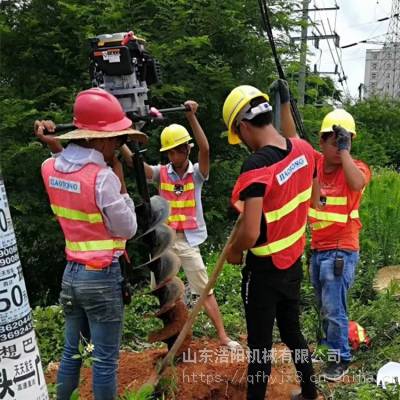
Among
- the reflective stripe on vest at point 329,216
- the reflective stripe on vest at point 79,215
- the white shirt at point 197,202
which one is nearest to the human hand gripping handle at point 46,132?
the reflective stripe on vest at point 79,215

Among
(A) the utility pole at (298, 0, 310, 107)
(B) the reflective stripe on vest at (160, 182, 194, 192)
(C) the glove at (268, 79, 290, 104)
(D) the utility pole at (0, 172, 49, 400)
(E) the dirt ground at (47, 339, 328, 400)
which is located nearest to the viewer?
(D) the utility pole at (0, 172, 49, 400)

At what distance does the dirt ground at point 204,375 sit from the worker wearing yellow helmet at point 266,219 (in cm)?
63

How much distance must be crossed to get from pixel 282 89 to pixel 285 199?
0.90 meters

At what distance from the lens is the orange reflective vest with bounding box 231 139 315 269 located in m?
3.00

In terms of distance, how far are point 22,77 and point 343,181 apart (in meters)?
5.69

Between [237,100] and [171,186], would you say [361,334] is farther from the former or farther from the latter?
[237,100]

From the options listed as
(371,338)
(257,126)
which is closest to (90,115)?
(257,126)

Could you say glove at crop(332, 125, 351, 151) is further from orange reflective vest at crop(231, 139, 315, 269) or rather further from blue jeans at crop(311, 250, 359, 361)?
blue jeans at crop(311, 250, 359, 361)

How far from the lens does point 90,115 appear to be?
2.92m

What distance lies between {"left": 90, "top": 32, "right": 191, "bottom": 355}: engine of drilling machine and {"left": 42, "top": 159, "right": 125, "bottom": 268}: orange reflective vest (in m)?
0.27

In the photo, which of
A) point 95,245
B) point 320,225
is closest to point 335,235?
point 320,225

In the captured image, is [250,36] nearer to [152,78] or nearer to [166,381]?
[152,78]

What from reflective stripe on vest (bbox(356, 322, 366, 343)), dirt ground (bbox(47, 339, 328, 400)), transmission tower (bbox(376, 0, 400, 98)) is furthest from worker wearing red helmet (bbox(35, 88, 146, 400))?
transmission tower (bbox(376, 0, 400, 98))

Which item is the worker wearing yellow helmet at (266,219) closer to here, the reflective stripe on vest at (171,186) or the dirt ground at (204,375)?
the dirt ground at (204,375)
